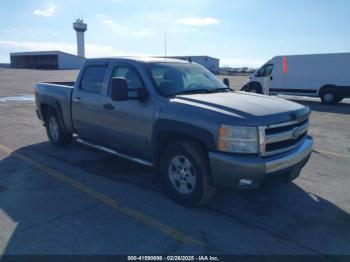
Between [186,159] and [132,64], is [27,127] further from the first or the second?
[186,159]

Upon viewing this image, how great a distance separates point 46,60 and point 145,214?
94.0 metres

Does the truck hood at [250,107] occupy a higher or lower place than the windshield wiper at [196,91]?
lower

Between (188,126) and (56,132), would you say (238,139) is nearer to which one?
(188,126)

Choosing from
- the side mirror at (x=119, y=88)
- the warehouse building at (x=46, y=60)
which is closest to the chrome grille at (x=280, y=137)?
the side mirror at (x=119, y=88)

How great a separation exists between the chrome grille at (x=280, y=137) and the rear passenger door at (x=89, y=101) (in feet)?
9.48

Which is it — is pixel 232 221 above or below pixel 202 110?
below

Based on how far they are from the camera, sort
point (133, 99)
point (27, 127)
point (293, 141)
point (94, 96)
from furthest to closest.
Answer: point (27, 127)
point (94, 96)
point (133, 99)
point (293, 141)

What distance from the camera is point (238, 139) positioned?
3.72 m

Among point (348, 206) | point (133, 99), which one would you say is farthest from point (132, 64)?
point (348, 206)

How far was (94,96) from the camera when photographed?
5613mm

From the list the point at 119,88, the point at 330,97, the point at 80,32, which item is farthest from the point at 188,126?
the point at 80,32

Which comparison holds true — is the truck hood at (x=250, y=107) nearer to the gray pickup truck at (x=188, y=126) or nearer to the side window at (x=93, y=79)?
the gray pickup truck at (x=188, y=126)

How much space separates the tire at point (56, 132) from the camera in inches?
275

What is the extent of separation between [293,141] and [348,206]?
46.2 inches
